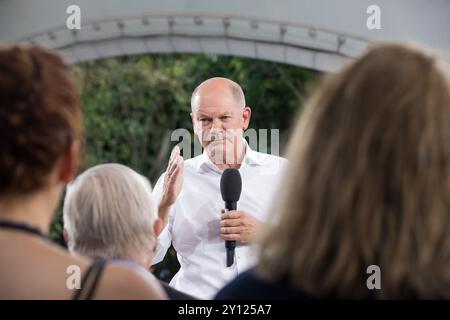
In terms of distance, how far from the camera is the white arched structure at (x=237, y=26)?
4926 millimetres

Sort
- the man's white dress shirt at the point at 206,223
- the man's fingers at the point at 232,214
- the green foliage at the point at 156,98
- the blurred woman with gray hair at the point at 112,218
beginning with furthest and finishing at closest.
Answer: the green foliage at the point at 156,98, the man's white dress shirt at the point at 206,223, the man's fingers at the point at 232,214, the blurred woman with gray hair at the point at 112,218

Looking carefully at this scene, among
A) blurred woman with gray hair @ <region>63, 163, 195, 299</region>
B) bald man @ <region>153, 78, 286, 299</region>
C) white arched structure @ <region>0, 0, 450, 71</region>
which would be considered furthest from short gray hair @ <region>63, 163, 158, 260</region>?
white arched structure @ <region>0, 0, 450, 71</region>

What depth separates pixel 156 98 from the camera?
12750 millimetres

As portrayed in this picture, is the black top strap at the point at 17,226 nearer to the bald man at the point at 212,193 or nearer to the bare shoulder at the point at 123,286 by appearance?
the bare shoulder at the point at 123,286

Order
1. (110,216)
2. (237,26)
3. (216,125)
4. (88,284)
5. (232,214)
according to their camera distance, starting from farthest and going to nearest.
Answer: (237,26) → (216,125) → (232,214) → (110,216) → (88,284)

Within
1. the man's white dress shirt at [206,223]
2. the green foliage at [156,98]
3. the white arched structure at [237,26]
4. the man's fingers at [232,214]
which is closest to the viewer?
the man's fingers at [232,214]

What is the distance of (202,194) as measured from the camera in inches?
169

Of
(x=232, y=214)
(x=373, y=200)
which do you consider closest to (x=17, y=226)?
(x=373, y=200)

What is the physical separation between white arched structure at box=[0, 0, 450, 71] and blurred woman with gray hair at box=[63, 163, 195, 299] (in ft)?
9.33

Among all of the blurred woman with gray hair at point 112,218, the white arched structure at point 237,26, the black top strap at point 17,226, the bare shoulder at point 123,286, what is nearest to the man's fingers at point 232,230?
the blurred woman with gray hair at point 112,218

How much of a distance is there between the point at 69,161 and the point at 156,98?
36.4ft

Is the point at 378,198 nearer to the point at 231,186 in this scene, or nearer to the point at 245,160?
the point at 231,186

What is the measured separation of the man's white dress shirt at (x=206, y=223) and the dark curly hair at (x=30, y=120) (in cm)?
226

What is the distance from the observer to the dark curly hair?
5.40 ft
